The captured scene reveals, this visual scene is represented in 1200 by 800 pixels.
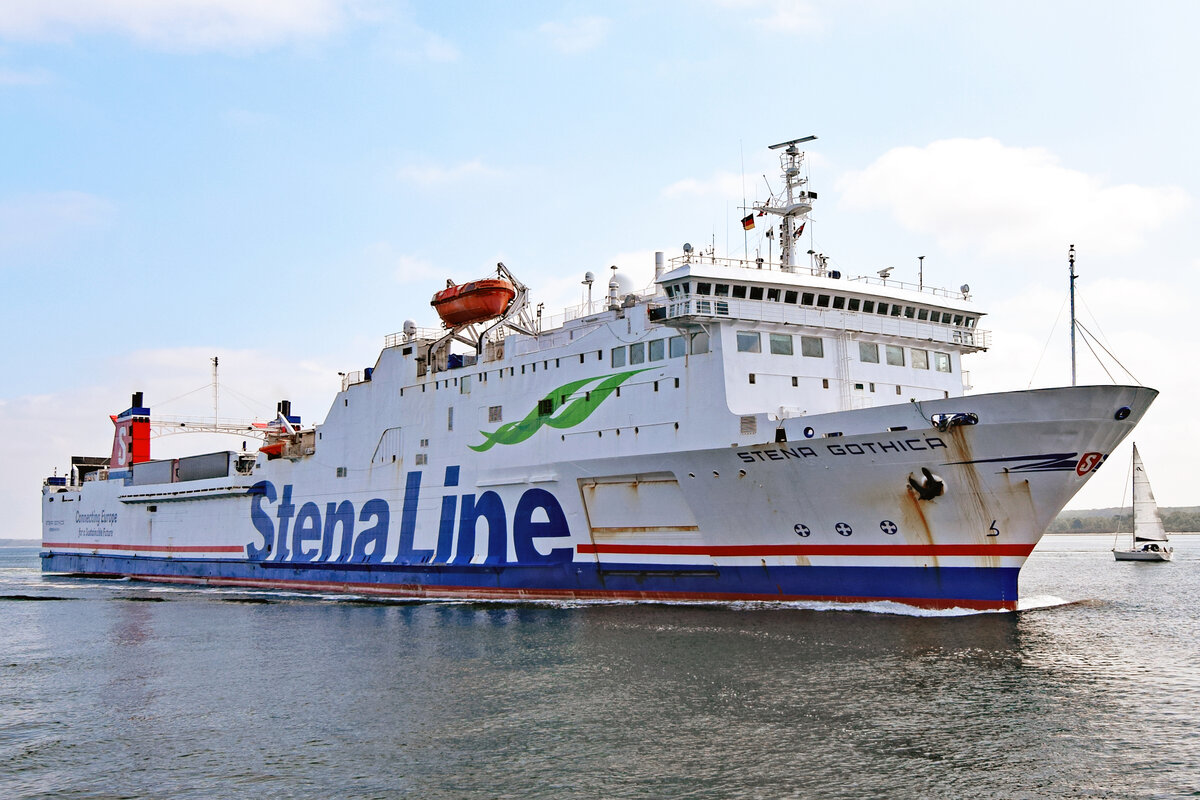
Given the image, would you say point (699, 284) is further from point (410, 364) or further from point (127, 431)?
point (127, 431)

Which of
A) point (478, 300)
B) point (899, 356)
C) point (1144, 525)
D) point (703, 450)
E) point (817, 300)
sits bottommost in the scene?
point (1144, 525)

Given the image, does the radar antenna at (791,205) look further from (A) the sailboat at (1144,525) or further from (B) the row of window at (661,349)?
(A) the sailboat at (1144,525)

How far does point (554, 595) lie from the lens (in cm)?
2448

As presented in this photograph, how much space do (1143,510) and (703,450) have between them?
42128 mm

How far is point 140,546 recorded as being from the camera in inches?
1684

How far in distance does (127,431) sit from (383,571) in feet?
73.9

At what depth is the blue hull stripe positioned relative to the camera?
19.2m

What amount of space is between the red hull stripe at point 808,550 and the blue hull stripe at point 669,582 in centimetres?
33

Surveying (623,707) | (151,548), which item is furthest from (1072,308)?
(151,548)

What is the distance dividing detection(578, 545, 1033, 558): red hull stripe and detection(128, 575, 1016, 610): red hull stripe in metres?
0.95

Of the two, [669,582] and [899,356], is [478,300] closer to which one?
[669,582]

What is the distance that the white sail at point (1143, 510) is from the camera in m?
51.1

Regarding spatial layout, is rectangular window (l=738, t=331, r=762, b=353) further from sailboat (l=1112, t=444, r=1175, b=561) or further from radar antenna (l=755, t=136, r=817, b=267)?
sailboat (l=1112, t=444, r=1175, b=561)

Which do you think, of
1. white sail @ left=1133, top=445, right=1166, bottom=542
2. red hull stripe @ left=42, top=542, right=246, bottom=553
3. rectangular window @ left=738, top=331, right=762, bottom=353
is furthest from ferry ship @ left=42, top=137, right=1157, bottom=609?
white sail @ left=1133, top=445, right=1166, bottom=542
